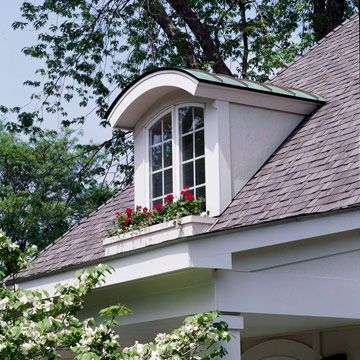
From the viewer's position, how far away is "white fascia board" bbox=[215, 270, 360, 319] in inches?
298

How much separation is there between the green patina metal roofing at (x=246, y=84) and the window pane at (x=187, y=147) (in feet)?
2.32

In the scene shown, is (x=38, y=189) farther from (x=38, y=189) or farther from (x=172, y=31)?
(x=172, y=31)

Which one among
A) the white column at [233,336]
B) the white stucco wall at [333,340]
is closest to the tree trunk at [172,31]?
the white stucco wall at [333,340]

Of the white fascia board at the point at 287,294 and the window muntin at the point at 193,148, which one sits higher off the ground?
the window muntin at the point at 193,148

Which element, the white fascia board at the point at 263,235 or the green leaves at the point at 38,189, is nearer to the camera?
the white fascia board at the point at 263,235

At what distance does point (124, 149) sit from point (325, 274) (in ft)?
41.8

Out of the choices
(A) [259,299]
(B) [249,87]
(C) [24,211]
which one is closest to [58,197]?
(C) [24,211]

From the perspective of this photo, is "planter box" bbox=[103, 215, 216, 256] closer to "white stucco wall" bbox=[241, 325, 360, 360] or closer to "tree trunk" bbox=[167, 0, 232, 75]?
"white stucco wall" bbox=[241, 325, 360, 360]

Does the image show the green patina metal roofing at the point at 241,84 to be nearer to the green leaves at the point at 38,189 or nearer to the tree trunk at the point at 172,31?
the tree trunk at the point at 172,31

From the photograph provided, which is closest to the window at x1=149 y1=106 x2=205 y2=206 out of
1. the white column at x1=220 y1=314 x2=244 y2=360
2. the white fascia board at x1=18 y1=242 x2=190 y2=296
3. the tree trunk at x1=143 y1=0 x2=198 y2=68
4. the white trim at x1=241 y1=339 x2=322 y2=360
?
the white trim at x1=241 y1=339 x2=322 y2=360

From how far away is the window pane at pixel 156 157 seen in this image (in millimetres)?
10820

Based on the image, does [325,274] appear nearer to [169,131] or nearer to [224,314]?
[224,314]

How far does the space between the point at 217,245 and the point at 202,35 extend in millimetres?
12702

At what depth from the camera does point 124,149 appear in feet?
68.1
